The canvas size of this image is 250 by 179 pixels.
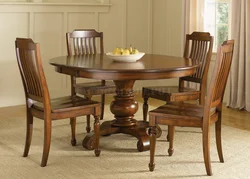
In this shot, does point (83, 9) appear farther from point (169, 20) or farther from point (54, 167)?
point (54, 167)

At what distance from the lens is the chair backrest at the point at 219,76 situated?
337 cm

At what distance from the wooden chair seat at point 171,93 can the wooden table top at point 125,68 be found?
1.09 ft

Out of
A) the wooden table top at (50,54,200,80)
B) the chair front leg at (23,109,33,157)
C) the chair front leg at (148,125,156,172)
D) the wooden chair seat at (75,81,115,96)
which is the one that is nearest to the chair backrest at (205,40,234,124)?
the wooden table top at (50,54,200,80)

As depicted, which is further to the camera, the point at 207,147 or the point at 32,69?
the point at 32,69

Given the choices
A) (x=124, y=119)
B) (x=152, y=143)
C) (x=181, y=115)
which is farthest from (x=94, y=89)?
(x=181, y=115)

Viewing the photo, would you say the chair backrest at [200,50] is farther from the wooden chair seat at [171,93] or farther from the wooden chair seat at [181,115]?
the wooden chair seat at [181,115]

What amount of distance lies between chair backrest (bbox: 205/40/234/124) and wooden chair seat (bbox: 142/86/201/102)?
0.66 m

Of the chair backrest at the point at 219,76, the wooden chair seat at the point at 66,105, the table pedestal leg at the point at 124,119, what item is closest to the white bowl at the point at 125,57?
the table pedestal leg at the point at 124,119

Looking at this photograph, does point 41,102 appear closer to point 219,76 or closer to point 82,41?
point 219,76

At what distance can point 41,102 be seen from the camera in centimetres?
365

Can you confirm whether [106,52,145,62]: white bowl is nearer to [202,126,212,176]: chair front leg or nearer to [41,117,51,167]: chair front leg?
[41,117,51,167]: chair front leg

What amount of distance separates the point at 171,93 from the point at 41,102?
3.95 ft

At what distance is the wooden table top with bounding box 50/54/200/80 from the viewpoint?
356 centimetres

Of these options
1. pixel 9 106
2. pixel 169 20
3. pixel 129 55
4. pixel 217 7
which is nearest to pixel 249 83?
pixel 217 7
